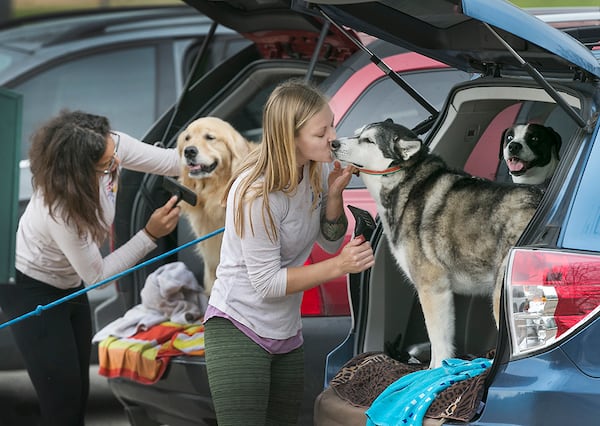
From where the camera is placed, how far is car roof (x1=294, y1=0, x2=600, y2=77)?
2.82 meters

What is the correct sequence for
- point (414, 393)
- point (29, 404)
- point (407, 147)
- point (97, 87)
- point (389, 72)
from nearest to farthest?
1. point (414, 393)
2. point (407, 147)
3. point (389, 72)
4. point (29, 404)
5. point (97, 87)

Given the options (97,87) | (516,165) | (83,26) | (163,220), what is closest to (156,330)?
(163,220)

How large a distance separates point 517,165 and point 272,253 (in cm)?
90

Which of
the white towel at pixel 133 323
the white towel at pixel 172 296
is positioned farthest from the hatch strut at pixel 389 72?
the white towel at pixel 133 323

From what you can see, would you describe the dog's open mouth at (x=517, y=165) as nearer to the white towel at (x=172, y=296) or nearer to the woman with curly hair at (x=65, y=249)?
the woman with curly hair at (x=65, y=249)

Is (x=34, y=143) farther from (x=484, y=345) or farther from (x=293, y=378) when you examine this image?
(x=484, y=345)

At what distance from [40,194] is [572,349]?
2.55 meters

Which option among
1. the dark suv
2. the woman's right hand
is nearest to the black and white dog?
the woman's right hand

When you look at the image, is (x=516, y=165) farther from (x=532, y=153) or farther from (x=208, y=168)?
(x=208, y=168)

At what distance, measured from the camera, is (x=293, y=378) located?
366 centimetres

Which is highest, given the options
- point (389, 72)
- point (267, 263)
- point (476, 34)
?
point (476, 34)

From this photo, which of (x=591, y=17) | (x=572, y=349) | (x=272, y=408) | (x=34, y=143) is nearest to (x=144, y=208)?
(x=34, y=143)

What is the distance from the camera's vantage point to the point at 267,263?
3389 millimetres

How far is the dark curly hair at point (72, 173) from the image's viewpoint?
436cm
